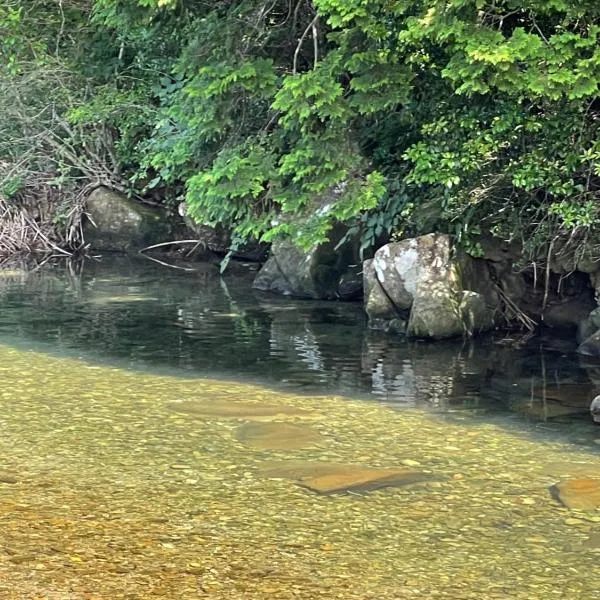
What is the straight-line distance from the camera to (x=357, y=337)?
12.6 m

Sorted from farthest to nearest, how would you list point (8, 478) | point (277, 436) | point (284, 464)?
1. point (277, 436)
2. point (284, 464)
3. point (8, 478)

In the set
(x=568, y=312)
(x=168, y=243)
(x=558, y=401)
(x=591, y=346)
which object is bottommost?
(x=558, y=401)

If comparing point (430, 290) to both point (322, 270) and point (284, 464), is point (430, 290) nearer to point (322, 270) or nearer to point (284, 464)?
point (322, 270)

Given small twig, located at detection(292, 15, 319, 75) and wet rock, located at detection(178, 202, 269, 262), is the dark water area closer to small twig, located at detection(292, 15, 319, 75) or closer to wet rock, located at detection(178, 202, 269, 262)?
wet rock, located at detection(178, 202, 269, 262)

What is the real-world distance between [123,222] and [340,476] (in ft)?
49.5

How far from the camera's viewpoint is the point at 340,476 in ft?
23.0

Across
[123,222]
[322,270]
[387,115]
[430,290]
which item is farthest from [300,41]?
[123,222]

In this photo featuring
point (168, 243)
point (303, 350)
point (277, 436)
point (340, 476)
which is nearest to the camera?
point (340, 476)

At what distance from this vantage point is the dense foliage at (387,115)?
10.2 meters

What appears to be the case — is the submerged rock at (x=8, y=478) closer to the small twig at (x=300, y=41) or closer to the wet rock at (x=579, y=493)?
the wet rock at (x=579, y=493)

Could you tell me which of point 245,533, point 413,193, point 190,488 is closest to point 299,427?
point 190,488

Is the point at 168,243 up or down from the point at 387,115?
down

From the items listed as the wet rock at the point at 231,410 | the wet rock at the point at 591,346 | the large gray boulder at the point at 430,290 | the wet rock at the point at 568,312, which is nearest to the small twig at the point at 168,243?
the large gray boulder at the point at 430,290

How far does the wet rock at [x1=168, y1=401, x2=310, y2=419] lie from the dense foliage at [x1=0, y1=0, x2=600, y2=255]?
12.2ft
